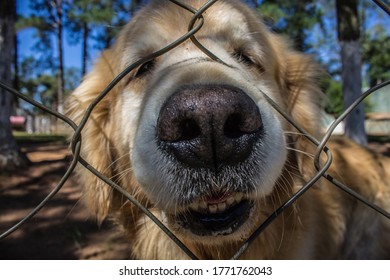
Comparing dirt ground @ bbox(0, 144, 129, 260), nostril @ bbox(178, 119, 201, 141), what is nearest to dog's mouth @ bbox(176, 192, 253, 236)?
nostril @ bbox(178, 119, 201, 141)

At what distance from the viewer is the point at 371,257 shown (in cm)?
379

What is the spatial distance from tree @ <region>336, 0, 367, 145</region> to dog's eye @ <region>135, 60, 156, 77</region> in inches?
261

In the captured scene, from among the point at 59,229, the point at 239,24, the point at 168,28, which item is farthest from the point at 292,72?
the point at 59,229

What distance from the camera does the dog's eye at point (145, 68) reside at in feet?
8.77

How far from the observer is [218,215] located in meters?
1.88

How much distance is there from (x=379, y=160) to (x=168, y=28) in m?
2.74

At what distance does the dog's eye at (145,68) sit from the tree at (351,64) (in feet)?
21.8

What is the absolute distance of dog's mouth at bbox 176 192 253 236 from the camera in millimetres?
1826

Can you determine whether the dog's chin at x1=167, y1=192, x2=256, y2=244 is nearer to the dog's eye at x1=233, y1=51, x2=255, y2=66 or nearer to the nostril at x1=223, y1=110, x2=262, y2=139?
the nostril at x1=223, y1=110, x2=262, y2=139

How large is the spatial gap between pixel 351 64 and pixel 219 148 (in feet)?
26.0

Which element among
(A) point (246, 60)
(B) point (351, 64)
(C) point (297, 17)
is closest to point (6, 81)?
(A) point (246, 60)

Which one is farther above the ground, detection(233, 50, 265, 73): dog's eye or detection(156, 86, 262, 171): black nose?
detection(233, 50, 265, 73): dog's eye

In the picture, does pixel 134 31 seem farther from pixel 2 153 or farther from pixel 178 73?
pixel 2 153

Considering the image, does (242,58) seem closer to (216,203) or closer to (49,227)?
(216,203)
